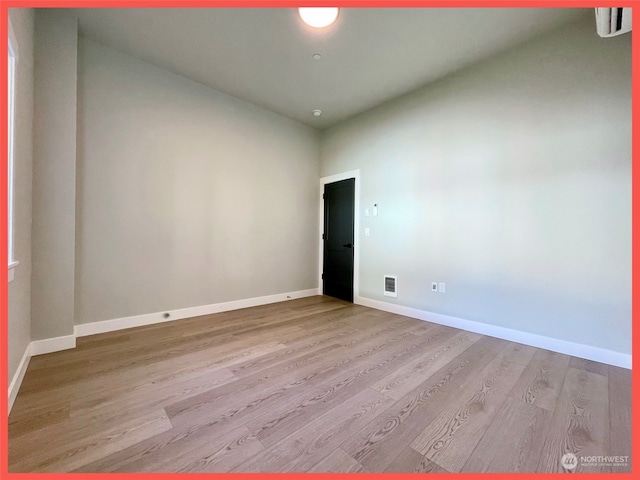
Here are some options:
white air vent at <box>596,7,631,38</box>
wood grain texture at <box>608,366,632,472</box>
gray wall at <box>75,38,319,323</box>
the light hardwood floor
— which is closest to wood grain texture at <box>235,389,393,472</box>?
the light hardwood floor

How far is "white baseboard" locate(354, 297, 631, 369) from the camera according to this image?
6.55ft

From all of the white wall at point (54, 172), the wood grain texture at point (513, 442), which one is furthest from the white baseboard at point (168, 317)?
the wood grain texture at point (513, 442)

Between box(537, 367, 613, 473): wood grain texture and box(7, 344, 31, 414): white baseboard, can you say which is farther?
box(7, 344, 31, 414): white baseboard

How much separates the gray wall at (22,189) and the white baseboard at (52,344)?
Result: 0.33ft

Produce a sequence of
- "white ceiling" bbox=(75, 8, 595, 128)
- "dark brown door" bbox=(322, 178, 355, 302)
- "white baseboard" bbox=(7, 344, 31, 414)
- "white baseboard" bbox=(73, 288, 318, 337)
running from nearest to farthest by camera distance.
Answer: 1. "white baseboard" bbox=(7, 344, 31, 414)
2. "white ceiling" bbox=(75, 8, 595, 128)
3. "white baseboard" bbox=(73, 288, 318, 337)
4. "dark brown door" bbox=(322, 178, 355, 302)

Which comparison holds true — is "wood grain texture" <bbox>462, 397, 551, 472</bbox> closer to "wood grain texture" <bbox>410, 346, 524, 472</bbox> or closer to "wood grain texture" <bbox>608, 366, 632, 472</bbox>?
"wood grain texture" <bbox>410, 346, 524, 472</bbox>

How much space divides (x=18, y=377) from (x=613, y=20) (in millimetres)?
4571

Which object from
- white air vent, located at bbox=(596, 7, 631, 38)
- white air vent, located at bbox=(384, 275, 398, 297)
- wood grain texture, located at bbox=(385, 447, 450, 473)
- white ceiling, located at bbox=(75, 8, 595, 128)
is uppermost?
white ceiling, located at bbox=(75, 8, 595, 128)

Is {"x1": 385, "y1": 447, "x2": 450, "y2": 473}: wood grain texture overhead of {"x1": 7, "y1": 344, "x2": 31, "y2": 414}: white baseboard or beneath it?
beneath

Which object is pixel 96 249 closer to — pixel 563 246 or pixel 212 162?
pixel 212 162

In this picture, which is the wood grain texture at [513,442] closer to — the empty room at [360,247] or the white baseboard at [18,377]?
the empty room at [360,247]

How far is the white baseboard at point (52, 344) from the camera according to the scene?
2084 mm

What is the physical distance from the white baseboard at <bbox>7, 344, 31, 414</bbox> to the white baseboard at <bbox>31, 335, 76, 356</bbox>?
9cm

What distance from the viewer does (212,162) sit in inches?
130
